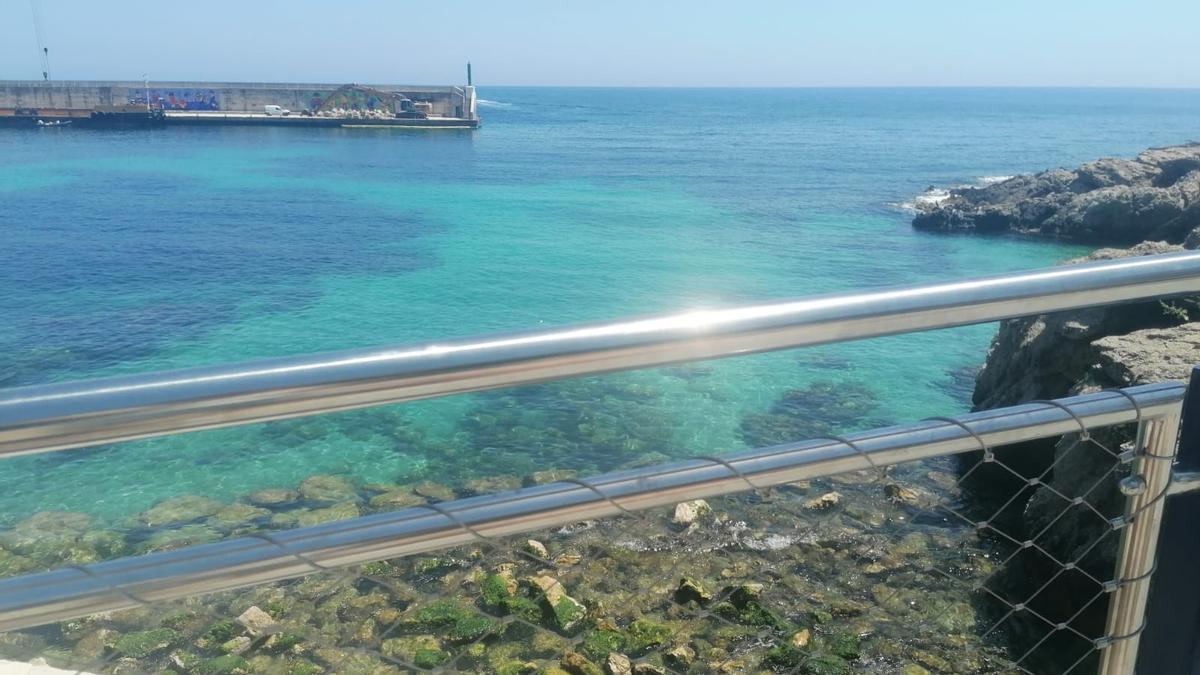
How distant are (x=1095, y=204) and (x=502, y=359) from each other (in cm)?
2831

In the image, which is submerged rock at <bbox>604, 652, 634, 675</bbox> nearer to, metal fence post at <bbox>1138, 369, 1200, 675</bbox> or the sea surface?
the sea surface

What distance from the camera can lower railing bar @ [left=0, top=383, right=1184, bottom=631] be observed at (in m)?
1.31

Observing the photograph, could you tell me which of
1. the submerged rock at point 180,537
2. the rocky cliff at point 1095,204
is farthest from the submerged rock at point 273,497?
the rocky cliff at point 1095,204

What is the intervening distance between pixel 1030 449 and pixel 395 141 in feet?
183

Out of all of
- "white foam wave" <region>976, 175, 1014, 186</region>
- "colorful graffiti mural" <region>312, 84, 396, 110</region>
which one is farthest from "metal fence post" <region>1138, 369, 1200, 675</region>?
"colorful graffiti mural" <region>312, 84, 396, 110</region>

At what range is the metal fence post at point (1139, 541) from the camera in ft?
6.03

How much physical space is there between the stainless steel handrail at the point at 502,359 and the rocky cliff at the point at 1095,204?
21.3 meters

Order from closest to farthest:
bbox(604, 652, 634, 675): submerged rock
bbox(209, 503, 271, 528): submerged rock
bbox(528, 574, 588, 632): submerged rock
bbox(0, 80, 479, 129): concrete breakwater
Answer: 1. bbox(604, 652, 634, 675): submerged rock
2. bbox(528, 574, 588, 632): submerged rock
3. bbox(209, 503, 271, 528): submerged rock
4. bbox(0, 80, 479, 129): concrete breakwater

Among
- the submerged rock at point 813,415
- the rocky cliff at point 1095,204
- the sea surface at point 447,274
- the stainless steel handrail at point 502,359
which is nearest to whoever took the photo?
the stainless steel handrail at point 502,359

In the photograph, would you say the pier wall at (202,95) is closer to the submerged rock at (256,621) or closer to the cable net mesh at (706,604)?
the cable net mesh at (706,604)

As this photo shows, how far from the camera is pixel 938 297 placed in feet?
5.58

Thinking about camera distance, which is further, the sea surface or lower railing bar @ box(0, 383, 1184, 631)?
the sea surface

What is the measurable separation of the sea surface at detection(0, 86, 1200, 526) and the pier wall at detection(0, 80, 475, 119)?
8068 mm

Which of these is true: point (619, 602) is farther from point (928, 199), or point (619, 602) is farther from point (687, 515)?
point (928, 199)
